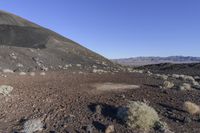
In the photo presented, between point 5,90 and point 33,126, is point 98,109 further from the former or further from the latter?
point 5,90

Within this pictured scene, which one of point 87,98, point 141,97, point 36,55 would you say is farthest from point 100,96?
point 36,55

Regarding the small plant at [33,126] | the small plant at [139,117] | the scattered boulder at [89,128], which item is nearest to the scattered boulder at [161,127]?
the small plant at [139,117]

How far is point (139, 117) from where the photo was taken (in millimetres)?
14586

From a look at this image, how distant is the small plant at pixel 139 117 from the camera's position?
14.5 meters

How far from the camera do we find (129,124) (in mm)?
14516

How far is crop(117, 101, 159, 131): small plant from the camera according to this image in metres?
14.5

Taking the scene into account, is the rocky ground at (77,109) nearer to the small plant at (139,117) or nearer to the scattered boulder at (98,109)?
the scattered boulder at (98,109)

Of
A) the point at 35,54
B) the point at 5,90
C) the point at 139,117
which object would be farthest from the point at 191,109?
the point at 35,54

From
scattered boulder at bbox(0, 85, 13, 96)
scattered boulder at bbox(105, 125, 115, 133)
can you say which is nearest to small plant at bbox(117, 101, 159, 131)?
scattered boulder at bbox(105, 125, 115, 133)

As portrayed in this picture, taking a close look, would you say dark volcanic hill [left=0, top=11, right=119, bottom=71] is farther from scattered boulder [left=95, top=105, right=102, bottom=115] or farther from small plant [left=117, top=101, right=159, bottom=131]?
small plant [left=117, top=101, right=159, bottom=131]

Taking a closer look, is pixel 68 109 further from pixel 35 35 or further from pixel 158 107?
pixel 35 35

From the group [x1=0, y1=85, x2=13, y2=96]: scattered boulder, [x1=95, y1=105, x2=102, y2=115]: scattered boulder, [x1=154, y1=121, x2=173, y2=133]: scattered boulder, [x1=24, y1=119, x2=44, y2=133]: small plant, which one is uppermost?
[x1=0, y1=85, x2=13, y2=96]: scattered boulder

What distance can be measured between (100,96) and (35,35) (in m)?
61.3

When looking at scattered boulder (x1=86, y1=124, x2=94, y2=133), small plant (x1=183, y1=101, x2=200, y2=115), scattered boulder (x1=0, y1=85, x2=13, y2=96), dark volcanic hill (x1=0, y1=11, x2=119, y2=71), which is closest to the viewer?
scattered boulder (x1=86, y1=124, x2=94, y2=133)
